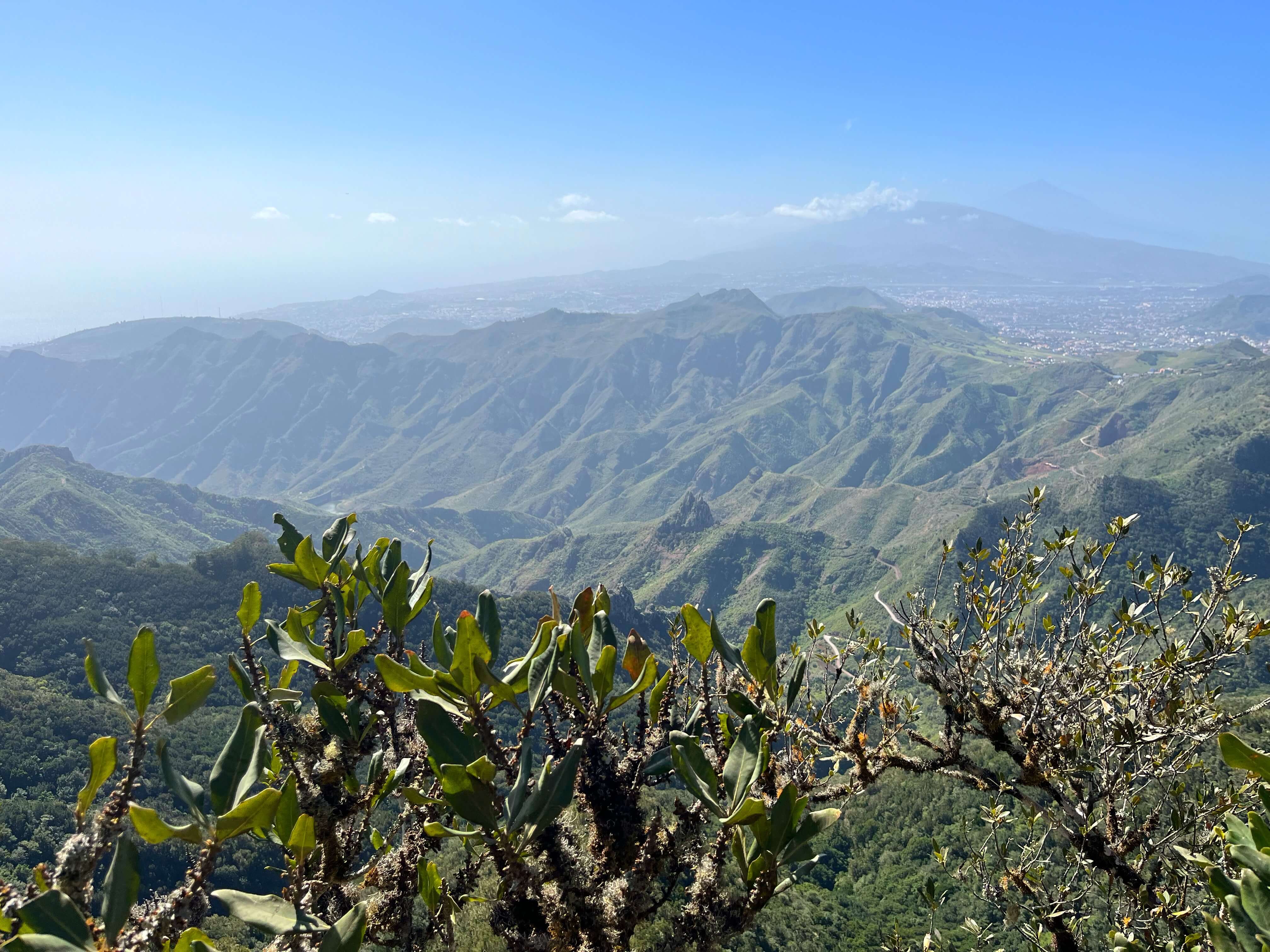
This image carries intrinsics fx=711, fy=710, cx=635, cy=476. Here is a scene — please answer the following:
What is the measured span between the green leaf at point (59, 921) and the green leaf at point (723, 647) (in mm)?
2090

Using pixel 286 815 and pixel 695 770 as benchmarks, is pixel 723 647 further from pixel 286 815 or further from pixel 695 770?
pixel 286 815

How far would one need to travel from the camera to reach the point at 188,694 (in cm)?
263

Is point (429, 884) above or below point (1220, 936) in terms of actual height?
below

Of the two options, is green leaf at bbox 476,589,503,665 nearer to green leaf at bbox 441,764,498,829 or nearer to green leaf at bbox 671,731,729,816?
green leaf at bbox 441,764,498,829

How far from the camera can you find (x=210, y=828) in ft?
7.41

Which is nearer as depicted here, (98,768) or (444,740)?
(98,768)

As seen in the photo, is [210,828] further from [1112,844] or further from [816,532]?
[816,532]

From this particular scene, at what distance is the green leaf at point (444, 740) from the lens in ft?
7.79

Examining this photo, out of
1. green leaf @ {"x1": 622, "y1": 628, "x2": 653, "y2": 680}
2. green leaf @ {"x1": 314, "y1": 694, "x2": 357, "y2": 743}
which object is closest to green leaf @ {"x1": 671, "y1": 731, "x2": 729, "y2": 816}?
green leaf @ {"x1": 622, "y1": 628, "x2": 653, "y2": 680}

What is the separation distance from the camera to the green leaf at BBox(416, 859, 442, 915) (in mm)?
2990

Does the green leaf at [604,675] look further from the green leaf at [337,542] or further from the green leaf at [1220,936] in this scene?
the green leaf at [1220,936]

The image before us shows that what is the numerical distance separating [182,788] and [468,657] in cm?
105

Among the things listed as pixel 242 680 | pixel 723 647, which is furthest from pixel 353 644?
pixel 723 647

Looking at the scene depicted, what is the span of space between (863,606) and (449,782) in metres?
105
